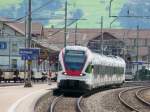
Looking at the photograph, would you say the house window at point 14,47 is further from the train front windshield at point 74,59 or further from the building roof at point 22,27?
the train front windshield at point 74,59

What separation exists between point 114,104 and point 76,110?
5972mm

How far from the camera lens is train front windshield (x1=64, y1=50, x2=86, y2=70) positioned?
3588 cm

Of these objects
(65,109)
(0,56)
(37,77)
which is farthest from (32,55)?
(0,56)

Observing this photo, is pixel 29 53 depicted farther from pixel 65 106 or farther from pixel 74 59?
pixel 65 106

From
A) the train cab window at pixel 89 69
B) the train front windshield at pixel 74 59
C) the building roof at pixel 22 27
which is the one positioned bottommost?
the train cab window at pixel 89 69

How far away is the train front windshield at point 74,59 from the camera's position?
118 ft

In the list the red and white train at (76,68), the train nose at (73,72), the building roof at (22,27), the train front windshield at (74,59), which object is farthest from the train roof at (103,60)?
the building roof at (22,27)

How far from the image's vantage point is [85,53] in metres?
36.3

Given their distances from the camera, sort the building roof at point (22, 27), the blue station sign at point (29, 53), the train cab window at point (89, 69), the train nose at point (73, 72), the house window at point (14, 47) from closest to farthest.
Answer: the train nose at point (73, 72), the train cab window at point (89, 69), the blue station sign at point (29, 53), the house window at point (14, 47), the building roof at point (22, 27)

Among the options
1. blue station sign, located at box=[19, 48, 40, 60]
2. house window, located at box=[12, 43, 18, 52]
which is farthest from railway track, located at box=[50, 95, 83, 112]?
house window, located at box=[12, 43, 18, 52]

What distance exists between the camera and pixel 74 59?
3616 centimetres

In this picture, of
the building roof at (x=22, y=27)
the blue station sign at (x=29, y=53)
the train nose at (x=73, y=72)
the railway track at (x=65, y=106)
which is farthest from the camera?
the building roof at (x=22, y=27)

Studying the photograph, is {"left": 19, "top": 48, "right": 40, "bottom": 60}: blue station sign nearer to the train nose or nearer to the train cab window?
the train cab window

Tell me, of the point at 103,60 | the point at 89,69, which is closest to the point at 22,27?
the point at 103,60
